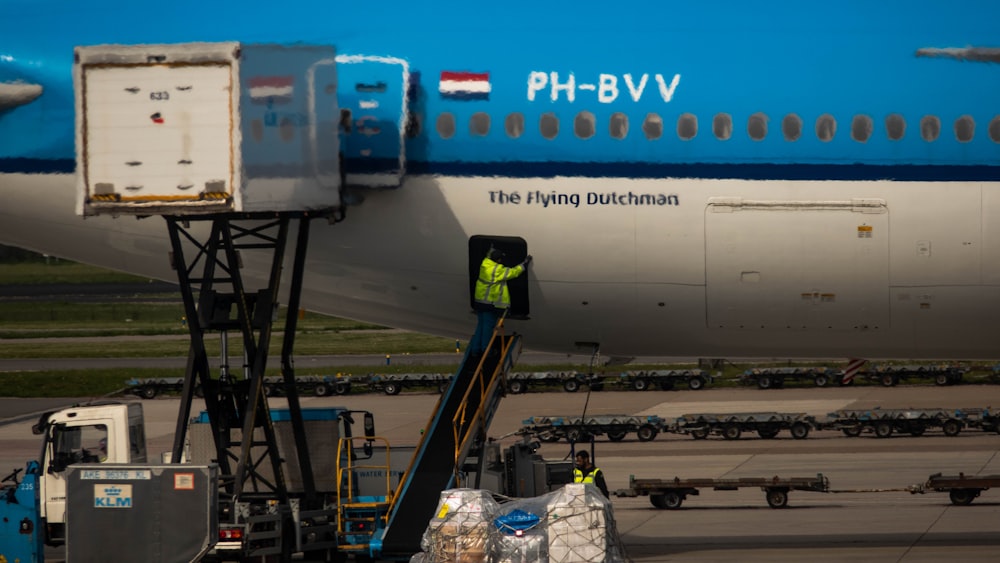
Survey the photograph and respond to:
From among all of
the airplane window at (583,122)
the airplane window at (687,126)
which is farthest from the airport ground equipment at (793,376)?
the airplane window at (583,122)

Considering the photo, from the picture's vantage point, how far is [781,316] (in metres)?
19.9

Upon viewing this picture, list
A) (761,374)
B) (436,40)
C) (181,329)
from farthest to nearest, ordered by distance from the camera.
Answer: (181,329) → (761,374) → (436,40)

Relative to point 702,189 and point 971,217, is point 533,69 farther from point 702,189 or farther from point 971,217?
point 971,217

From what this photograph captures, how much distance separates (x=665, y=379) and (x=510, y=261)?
29422 mm

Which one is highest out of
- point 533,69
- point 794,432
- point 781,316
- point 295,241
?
point 533,69

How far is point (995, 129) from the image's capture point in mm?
19062

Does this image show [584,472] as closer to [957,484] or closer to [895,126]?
[895,126]

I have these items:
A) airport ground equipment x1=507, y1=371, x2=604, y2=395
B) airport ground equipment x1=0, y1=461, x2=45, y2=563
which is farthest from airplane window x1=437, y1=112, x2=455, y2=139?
airport ground equipment x1=507, y1=371, x2=604, y2=395

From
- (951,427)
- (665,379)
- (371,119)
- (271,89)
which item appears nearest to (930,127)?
(371,119)

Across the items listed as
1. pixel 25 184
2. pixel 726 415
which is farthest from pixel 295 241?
pixel 726 415

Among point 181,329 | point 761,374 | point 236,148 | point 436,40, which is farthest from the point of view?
point 181,329

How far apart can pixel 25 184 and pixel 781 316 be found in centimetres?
1101

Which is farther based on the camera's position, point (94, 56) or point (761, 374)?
point (761, 374)

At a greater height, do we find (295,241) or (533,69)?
(533,69)
